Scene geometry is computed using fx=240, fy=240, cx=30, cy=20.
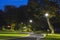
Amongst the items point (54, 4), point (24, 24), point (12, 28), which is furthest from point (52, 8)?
point (12, 28)

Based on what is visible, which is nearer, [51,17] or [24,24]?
[51,17]

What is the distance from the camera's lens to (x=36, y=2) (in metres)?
72.8

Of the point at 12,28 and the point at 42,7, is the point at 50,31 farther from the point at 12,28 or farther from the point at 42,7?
the point at 12,28

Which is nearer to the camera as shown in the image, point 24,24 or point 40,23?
point 40,23

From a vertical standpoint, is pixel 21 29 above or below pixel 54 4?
below

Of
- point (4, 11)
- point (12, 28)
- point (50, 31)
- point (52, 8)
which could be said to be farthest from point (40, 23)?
point (4, 11)

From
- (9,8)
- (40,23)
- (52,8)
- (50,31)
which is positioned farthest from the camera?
(9,8)

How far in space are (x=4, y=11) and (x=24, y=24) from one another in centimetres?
1647

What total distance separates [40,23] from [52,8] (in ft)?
35.8

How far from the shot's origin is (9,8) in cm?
11412

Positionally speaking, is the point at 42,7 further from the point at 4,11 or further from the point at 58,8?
the point at 4,11

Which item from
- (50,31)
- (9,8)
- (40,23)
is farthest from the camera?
(9,8)

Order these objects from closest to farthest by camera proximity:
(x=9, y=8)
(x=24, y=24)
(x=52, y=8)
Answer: (x=52, y=8), (x=24, y=24), (x=9, y=8)

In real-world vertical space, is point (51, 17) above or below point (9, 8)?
below
